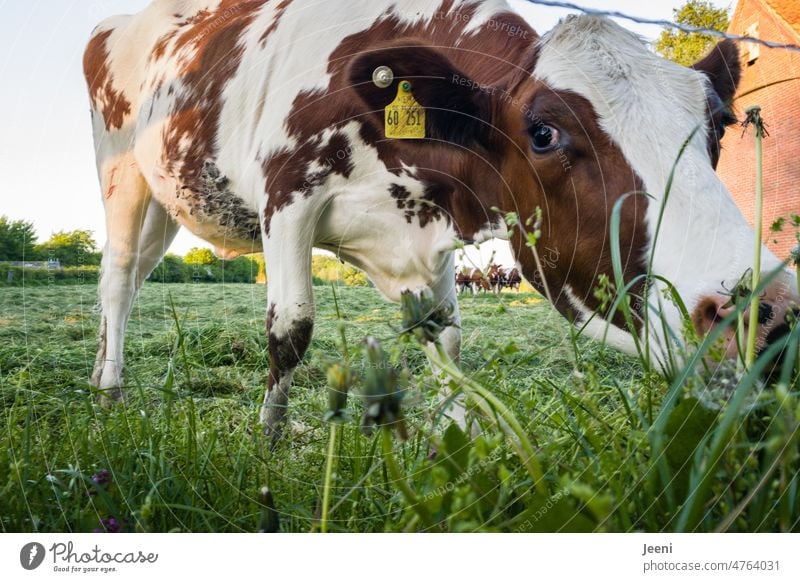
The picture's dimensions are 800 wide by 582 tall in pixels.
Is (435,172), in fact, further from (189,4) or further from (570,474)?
(189,4)

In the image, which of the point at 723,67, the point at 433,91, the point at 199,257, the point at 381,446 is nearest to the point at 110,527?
the point at 381,446

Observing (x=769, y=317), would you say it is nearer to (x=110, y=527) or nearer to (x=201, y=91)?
(x=110, y=527)

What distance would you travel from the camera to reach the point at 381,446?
831 millimetres

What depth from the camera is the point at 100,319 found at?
1.53m

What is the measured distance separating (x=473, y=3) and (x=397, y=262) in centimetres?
52

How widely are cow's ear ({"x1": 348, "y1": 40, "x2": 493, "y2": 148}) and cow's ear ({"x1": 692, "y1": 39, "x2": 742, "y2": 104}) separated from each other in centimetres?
40

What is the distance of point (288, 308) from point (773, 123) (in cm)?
86

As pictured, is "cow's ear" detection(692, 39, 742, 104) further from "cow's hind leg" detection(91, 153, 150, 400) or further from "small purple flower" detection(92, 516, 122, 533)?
"cow's hind leg" detection(91, 153, 150, 400)

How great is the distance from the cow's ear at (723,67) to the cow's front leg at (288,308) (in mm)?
777

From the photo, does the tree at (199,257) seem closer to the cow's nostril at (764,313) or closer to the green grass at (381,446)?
the green grass at (381,446)

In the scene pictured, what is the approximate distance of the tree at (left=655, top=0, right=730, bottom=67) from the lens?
913 millimetres

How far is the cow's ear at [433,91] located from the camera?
0.97m

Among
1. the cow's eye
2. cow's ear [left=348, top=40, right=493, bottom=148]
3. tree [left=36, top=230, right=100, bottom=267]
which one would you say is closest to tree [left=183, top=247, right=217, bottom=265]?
tree [left=36, top=230, right=100, bottom=267]

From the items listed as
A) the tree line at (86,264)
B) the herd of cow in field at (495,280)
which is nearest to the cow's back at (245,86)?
the tree line at (86,264)
